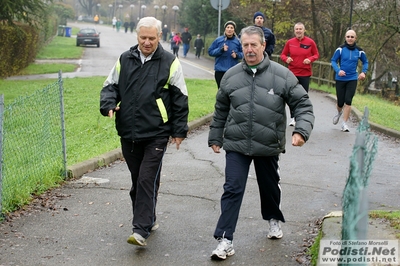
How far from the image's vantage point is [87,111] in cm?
1698

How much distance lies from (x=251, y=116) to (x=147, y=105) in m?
0.90

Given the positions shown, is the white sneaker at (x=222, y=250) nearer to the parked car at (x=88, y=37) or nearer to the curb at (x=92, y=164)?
the curb at (x=92, y=164)

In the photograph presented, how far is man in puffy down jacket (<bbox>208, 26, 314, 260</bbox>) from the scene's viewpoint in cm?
591

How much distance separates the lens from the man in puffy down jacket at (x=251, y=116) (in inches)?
233

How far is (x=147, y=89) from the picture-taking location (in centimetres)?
616

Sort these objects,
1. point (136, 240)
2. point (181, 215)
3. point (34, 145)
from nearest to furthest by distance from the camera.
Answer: point (136, 240), point (181, 215), point (34, 145)

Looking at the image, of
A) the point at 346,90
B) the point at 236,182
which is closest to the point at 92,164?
the point at 236,182

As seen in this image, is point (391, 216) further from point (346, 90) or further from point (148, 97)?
point (346, 90)

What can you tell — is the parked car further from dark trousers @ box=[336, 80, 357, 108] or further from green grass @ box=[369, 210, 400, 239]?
green grass @ box=[369, 210, 400, 239]

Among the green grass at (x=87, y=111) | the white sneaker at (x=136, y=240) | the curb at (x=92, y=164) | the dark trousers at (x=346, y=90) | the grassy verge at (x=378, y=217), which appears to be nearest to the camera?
the grassy verge at (x=378, y=217)

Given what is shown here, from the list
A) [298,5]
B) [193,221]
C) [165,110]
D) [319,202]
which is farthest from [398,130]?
[298,5]

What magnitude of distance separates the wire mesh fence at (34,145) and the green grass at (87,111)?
0.79 m

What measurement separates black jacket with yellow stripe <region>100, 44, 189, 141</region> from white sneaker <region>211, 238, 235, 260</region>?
99cm

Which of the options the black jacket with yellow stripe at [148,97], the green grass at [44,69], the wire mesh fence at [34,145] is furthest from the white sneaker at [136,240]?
the green grass at [44,69]
